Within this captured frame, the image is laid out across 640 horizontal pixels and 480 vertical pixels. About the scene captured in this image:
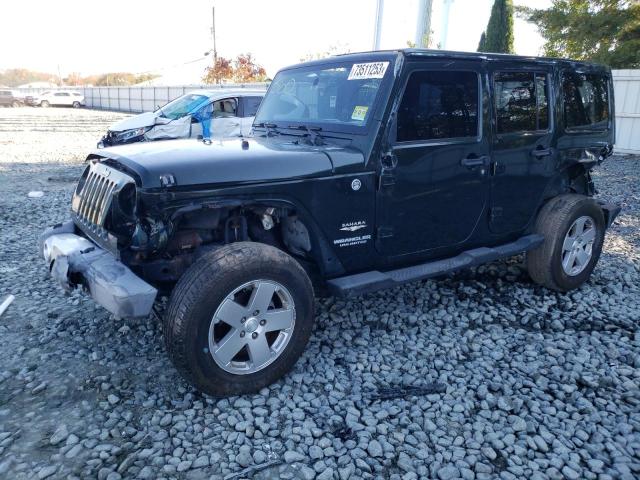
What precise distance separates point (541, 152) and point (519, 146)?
281 mm

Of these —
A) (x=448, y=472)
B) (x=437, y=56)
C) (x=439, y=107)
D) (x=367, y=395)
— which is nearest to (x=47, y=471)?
(x=367, y=395)

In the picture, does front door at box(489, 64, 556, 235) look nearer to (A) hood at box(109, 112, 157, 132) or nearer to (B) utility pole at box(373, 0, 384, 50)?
(A) hood at box(109, 112, 157, 132)

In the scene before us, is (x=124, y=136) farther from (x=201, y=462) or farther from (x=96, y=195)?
(x=201, y=462)

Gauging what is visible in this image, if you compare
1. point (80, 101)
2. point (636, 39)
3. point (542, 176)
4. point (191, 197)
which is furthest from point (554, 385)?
point (80, 101)

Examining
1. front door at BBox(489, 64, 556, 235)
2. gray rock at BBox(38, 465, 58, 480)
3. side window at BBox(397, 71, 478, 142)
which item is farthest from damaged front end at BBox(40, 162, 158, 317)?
front door at BBox(489, 64, 556, 235)

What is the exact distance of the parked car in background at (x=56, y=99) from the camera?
130ft

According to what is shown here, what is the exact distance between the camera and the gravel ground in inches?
99.4

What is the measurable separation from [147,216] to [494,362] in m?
2.47

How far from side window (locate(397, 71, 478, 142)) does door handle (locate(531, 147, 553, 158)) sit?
0.72 m

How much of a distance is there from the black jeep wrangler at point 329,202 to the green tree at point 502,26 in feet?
54.2

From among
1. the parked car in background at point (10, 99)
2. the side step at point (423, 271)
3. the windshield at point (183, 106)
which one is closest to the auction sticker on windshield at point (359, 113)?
the side step at point (423, 271)

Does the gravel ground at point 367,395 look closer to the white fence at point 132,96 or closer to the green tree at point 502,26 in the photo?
the green tree at point 502,26

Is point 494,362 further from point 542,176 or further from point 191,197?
point 191,197

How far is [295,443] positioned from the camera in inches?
104
